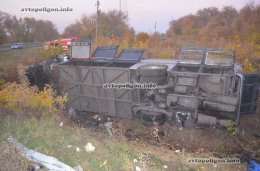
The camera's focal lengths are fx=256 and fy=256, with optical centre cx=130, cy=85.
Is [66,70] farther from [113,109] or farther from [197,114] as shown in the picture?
[197,114]

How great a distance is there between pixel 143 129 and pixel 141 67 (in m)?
1.83

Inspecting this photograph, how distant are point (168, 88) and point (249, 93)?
2.40 m

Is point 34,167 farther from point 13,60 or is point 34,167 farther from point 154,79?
point 13,60

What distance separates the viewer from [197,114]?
22.7ft

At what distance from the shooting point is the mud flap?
7.35 m

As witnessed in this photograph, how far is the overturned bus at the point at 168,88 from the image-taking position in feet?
22.1

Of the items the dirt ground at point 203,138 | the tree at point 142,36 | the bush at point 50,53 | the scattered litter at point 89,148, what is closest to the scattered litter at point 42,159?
the scattered litter at point 89,148

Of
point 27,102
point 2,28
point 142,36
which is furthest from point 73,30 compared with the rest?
point 27,102

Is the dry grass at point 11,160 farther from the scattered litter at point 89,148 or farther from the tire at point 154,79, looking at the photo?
the tire at point 154,79

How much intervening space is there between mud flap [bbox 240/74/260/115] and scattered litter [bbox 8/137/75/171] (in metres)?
5.35

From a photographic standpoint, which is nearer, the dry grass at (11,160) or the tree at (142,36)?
the dry grass at (11,160)

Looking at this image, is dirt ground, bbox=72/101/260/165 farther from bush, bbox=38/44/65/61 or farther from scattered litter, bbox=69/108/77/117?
bush, bbox=38/44/65/61

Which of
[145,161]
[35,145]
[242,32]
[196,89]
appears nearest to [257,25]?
[242,32]

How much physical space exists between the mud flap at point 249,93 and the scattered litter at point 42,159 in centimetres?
535
